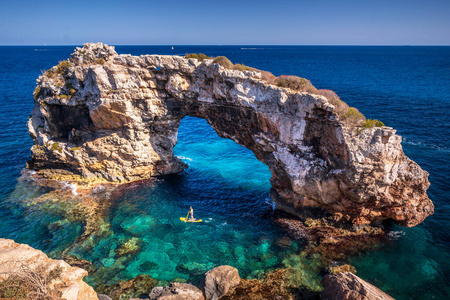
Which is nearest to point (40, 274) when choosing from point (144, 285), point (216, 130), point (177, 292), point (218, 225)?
point (144, 285)

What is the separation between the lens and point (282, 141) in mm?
27688

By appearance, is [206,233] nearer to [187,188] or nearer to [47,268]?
[187,188]

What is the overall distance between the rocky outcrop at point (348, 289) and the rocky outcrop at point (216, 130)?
8.14 meters

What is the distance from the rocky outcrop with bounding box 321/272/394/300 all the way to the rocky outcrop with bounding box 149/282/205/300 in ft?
30.3

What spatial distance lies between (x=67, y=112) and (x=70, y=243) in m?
17.3

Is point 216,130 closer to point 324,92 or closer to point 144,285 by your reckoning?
point 324,92

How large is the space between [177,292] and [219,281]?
319 cm

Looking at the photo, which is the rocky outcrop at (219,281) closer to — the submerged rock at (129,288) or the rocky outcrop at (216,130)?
the submerged rock at (129,288)

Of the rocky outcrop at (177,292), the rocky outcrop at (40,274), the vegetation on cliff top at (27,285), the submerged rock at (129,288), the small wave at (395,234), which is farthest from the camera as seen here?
the small wave at (395,234)

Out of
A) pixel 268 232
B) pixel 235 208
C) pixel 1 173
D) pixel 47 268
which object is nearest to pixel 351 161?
pixel 268 232

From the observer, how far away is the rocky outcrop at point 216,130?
24422 mm

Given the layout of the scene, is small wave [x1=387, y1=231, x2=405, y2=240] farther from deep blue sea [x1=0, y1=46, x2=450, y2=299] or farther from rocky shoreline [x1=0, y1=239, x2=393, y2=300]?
rocky shoreline [x1=0, y1=239, x2=393, y2=300]

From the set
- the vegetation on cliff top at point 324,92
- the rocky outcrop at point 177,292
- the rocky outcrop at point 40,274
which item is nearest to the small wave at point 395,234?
the vegetation on cliff top at point 324,92

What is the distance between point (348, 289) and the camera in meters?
18.7
